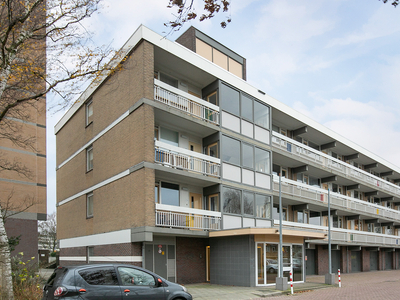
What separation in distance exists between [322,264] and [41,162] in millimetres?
22469

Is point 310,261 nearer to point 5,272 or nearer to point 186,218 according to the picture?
point 186,218

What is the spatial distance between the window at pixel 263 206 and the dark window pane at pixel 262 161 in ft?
5.60

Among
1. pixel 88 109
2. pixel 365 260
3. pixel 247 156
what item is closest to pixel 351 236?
pixel 365 260

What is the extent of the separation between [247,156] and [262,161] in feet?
5.25

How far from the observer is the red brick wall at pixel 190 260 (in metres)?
→ 19.8

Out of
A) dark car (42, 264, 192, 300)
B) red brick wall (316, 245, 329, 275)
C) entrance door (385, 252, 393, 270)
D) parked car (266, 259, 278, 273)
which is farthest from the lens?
entrance door (385, 252, 393, 270)

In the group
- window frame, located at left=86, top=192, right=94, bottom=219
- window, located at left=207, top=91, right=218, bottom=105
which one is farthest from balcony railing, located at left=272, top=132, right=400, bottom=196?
window frame, located at left=86, top=192, right=94, bottom=219

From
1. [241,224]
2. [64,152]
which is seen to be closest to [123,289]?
[241,224]

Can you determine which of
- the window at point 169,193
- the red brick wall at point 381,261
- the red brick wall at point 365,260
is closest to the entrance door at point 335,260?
the red brick wall at point 365,260

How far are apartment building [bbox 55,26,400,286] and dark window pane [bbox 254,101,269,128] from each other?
0.07 m

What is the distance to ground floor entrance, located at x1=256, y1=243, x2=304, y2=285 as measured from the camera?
61.3ft

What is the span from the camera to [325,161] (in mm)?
30641

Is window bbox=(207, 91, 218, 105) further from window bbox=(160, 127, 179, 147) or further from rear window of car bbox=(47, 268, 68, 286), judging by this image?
rear window of car bbox=(47, 268, 68, 286)

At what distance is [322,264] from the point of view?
30.5 meters
